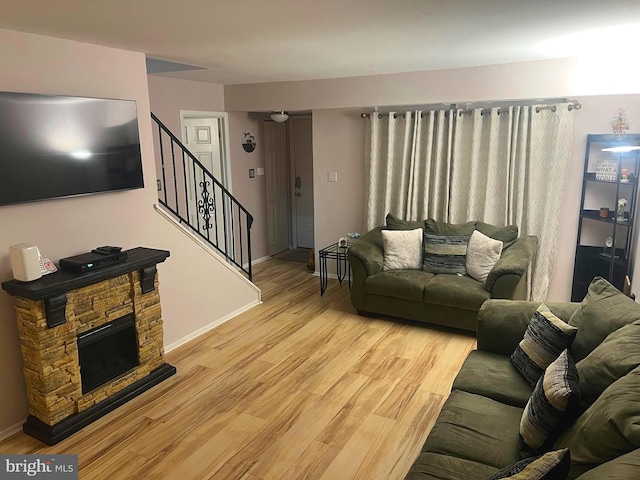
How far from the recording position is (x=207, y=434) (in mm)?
2918

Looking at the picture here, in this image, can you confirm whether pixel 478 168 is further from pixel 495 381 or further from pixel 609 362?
pixel 609 362

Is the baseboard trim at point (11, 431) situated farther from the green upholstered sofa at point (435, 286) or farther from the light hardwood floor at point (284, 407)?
the green upholstered sofa at point (435, 286)

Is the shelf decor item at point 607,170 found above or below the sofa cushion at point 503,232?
above

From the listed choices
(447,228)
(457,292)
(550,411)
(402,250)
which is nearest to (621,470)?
(550,411)

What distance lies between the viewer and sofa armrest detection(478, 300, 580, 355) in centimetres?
280

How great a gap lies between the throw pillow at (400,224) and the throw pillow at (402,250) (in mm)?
176

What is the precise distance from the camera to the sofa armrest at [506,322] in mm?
2804

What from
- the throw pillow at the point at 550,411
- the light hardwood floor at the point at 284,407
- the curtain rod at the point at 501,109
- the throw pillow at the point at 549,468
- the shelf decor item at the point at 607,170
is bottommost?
the light hardwood floor at the point at 284,407

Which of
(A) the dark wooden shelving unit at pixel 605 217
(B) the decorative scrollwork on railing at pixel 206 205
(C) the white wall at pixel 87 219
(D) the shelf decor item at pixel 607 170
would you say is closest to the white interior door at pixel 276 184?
(B) the decorative scrollwork on railing at pixel 206 205

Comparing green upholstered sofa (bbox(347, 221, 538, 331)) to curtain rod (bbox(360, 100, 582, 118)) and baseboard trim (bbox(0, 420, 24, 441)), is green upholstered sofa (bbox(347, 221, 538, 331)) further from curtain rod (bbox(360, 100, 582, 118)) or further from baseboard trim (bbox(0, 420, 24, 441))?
baseboard trim (bbox(0, 420, 24, 441))

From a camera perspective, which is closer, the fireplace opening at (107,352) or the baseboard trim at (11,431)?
the baseboard trim at (11,431)

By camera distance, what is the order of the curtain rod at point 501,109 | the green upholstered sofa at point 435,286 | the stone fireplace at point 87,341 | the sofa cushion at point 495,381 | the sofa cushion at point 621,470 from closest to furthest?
the sofa cushion at point 621,470, the sofa cushion at point 495,381, the stone fireplace at point 87,341, the green upholstered sofa at point 435,286, the curtain rod at point 501,109

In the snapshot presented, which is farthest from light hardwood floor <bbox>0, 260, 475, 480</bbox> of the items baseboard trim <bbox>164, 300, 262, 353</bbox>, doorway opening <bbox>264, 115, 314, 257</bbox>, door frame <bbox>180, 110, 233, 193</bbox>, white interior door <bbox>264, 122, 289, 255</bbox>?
doorway opening <bbox>264, 115, 314, 257</bbox>

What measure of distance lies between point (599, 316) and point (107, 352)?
3023 millimetres
